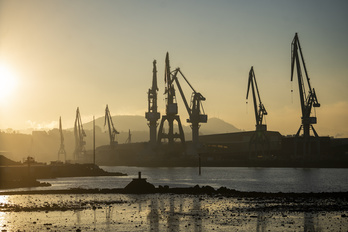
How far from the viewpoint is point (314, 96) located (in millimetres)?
160875

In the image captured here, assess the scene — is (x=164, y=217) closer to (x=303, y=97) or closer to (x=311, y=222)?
(x=311, y=222)

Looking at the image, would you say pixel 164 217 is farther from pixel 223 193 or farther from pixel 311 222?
pixel 223 193

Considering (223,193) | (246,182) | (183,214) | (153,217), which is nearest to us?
(153,217)

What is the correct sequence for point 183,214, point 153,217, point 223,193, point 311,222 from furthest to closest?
point 223,193 < point 183,214 < point 153,217 < point 311,222

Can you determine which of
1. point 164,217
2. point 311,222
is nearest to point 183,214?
point 164,217

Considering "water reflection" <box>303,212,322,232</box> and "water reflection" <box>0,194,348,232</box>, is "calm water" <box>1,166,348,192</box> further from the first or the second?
"water reflection" <box>303,212,322,232</box>

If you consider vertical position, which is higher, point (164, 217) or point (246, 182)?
point (246, 182)

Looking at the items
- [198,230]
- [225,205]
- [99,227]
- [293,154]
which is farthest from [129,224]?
[293,154]

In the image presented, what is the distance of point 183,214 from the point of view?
37.3 metres

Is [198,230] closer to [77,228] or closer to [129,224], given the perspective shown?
[129,224]

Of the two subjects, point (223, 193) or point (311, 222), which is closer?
point (311, 222)

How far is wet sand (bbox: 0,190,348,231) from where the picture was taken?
30.9 metres

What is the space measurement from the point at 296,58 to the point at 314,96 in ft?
45.1

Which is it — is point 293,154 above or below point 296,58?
below
